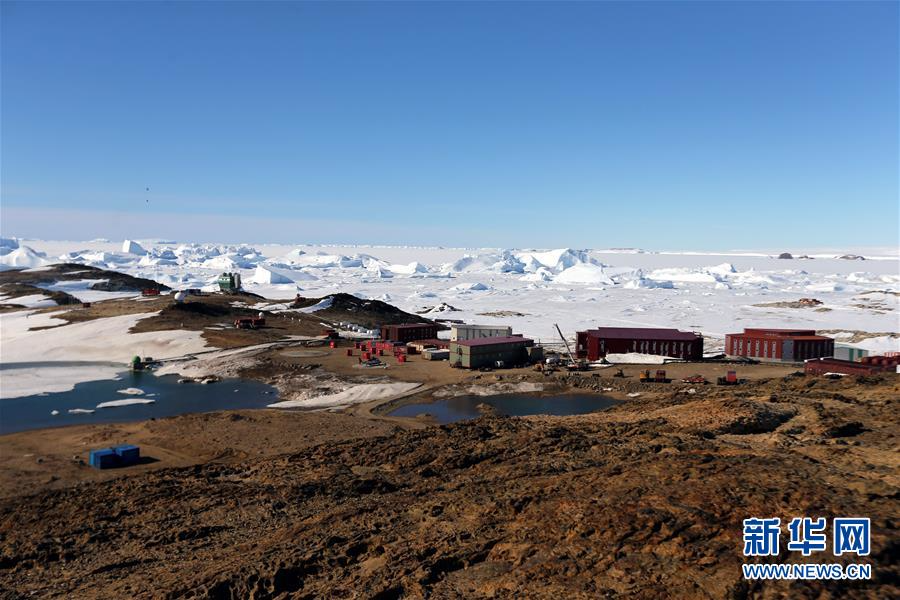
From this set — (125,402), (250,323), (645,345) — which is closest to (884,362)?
(645,345)

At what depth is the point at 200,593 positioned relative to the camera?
10.7 meters

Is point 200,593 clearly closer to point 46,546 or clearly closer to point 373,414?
point 46,546

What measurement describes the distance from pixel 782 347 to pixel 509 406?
2045 centimetres

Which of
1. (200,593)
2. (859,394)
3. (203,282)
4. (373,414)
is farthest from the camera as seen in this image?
(203,282)

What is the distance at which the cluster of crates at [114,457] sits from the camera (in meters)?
20.6

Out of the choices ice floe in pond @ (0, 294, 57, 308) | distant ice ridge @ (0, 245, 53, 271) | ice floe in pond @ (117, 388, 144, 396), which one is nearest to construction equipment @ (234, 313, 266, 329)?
ice floe in pond @ (117, 388, 144, 396)

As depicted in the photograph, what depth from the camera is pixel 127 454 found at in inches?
832

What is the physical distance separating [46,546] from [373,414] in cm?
1588

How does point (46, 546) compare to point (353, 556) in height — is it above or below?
below

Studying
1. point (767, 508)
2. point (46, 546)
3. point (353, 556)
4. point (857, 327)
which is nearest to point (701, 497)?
point (767, 508)

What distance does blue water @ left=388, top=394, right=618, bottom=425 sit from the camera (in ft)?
97.3

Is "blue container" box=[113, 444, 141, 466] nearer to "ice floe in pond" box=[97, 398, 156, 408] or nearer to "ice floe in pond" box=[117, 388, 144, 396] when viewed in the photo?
"ice floe in pond" box=[97, 398, 156, 408]

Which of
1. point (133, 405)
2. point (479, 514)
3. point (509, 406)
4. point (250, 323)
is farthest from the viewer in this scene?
point (250, 323)

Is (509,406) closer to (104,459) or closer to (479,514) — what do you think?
(104,459)
